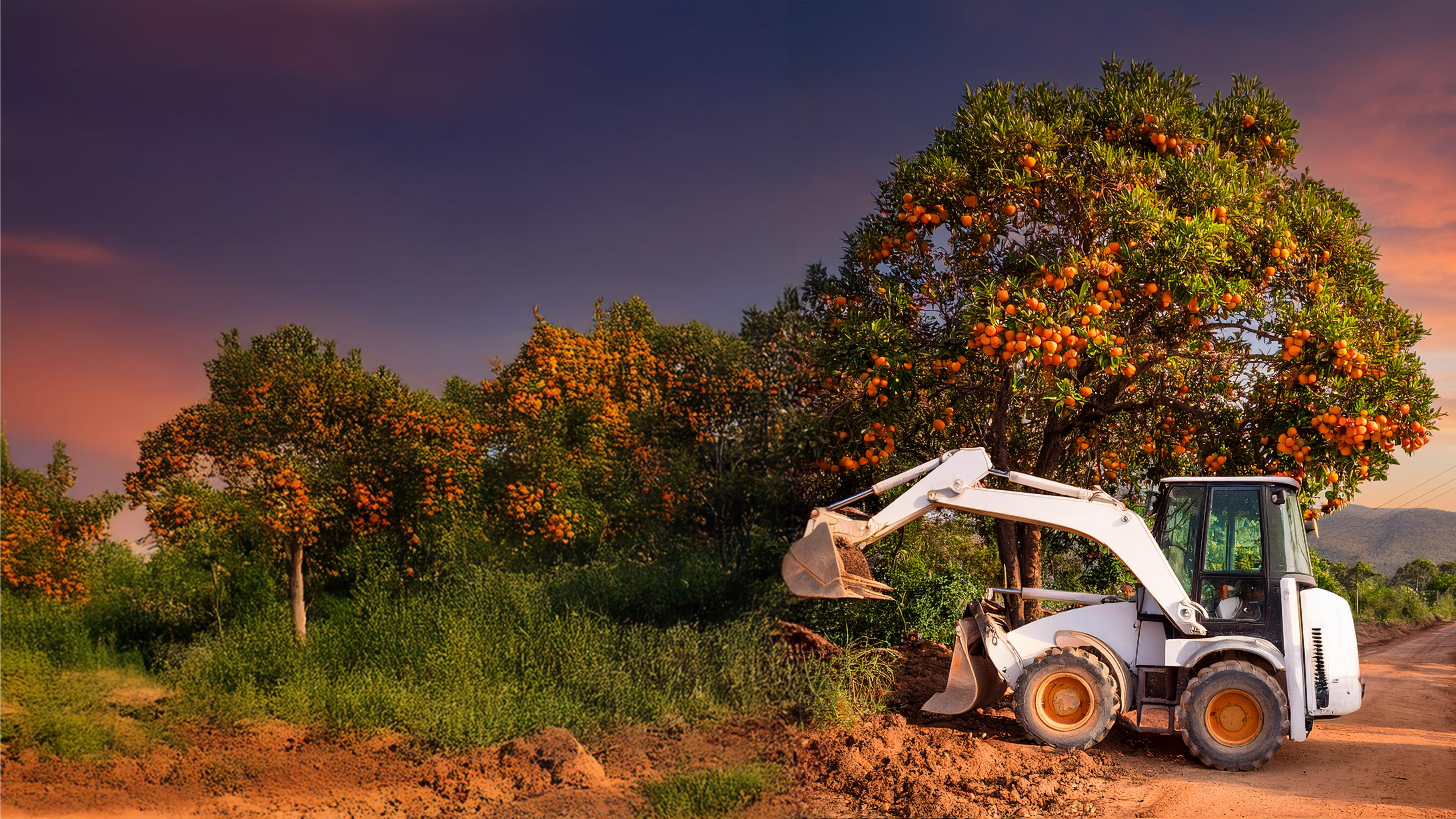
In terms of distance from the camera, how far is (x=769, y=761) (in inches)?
321

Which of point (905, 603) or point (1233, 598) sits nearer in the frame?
point (1233, 598)

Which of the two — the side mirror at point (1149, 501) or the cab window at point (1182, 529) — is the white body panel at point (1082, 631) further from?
the side mirror at point (1149, 501)

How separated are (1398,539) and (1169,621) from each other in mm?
44397

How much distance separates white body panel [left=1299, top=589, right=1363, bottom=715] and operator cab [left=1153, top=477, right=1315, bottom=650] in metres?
0.24

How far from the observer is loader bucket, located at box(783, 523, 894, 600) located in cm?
909

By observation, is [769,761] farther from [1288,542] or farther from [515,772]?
[1288,542]

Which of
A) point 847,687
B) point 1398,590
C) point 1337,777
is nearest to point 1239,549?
point 1337,777

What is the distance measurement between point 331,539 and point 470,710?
738 cm

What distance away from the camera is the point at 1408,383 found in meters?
9.81

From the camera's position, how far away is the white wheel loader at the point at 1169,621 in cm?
861

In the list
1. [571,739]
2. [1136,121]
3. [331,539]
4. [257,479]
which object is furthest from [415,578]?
[1136,121]

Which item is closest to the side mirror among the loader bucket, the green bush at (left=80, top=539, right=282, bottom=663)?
the loader bucket

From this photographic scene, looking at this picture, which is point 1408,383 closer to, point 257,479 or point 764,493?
point 764,493

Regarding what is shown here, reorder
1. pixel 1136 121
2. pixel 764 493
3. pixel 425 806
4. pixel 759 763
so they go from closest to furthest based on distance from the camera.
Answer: pixel 425 806 → pixel 759 763 → pixel 1136 121 → pixel 764 493
